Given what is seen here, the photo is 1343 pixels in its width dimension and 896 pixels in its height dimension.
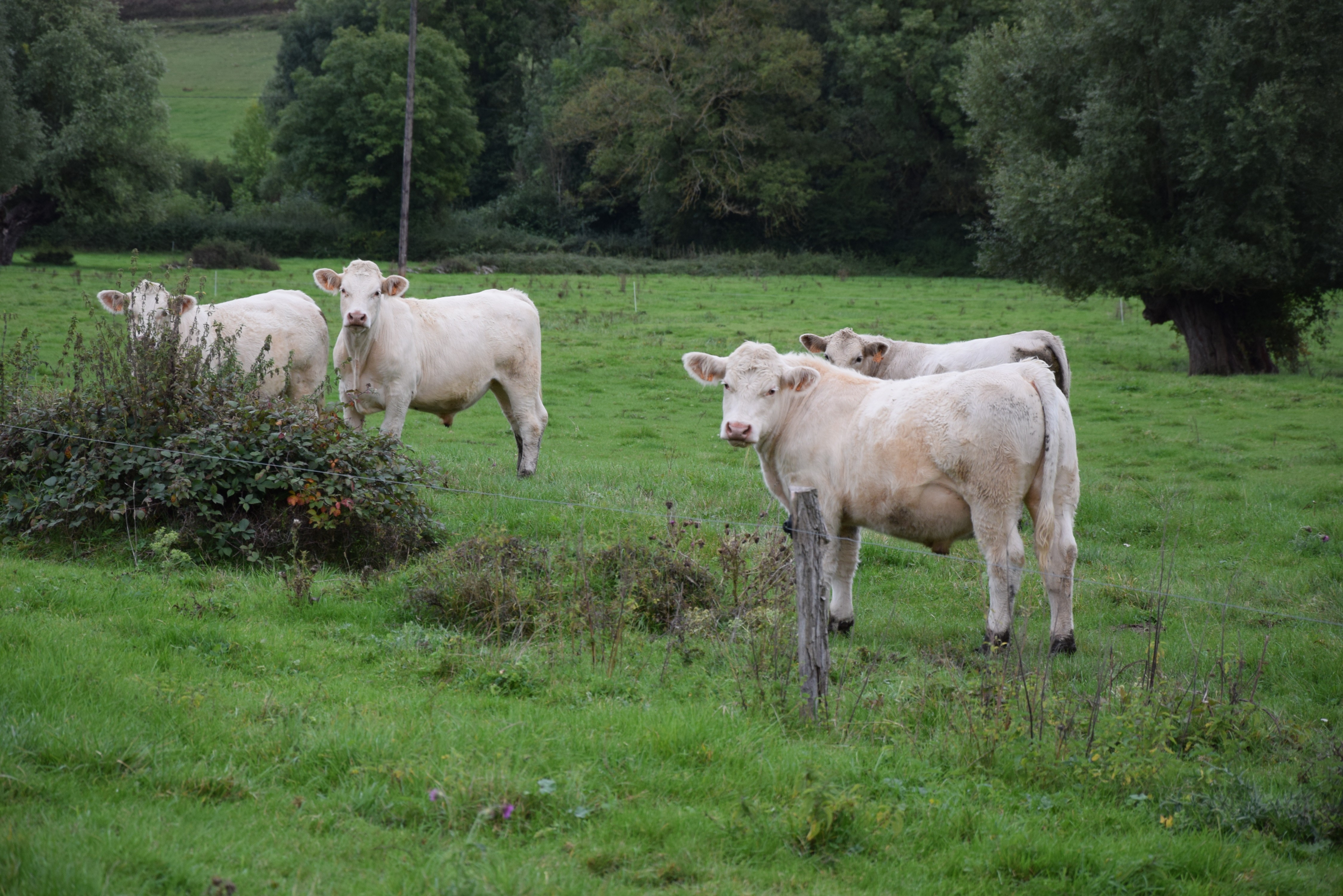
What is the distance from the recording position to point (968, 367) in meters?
12.7

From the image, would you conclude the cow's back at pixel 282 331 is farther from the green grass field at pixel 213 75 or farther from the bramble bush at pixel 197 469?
the green grass field at pixel 213 75

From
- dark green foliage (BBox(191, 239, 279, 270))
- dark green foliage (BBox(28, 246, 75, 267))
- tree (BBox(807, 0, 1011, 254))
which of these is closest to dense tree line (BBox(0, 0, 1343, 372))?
tree (BBox(807, 0, 1011, 254))

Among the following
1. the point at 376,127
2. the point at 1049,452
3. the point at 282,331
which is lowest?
the point at 1049,452

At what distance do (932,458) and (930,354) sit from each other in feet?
21.1

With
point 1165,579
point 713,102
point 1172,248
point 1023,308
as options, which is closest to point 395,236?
point 713,102

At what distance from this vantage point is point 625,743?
16.2 feet

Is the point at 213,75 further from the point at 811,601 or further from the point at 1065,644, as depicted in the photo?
the point at 811,601

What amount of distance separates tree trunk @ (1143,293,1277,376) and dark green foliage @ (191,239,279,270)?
33.5 meters

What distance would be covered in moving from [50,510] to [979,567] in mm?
7580

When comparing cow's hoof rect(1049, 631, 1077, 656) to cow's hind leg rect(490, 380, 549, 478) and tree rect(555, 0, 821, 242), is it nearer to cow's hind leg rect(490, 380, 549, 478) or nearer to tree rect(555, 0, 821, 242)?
cow's hind leg rect(490, 380, 549, 478)

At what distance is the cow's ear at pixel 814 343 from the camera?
1338 centimetres

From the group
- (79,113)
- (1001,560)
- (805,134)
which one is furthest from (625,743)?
(805,134)

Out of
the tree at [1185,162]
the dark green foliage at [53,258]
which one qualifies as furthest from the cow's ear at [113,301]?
the dark green foliage at [53,258]

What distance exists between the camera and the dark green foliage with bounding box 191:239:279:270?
4294cm
